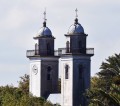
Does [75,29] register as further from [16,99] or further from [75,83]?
[16,99]

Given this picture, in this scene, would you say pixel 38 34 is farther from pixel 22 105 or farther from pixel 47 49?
pixel 22 105

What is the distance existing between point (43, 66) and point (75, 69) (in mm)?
8910

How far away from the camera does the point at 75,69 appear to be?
130 m

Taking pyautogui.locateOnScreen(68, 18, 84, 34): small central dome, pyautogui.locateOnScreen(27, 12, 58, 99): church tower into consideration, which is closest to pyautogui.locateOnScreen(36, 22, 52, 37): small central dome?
pyautogui.locateOnScreen(27, 12, 58, 99): church tower

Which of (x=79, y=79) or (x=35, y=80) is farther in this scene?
(x=35, y=80)

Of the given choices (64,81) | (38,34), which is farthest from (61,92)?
(38,34)

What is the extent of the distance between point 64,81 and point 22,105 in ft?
76.7

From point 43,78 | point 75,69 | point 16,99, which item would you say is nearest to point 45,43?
point 43,78

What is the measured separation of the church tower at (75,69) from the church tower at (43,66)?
6622 mm

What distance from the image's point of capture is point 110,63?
108500mm

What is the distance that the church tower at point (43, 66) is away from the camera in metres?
138

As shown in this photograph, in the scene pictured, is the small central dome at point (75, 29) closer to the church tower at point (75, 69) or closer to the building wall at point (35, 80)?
the church tower at point (75, 69)

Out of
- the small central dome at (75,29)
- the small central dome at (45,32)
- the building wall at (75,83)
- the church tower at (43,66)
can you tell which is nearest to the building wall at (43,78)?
the church tower at (43,66)

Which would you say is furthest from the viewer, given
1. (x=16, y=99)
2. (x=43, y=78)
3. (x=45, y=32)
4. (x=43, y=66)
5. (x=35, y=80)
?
(x=35, y=80)
